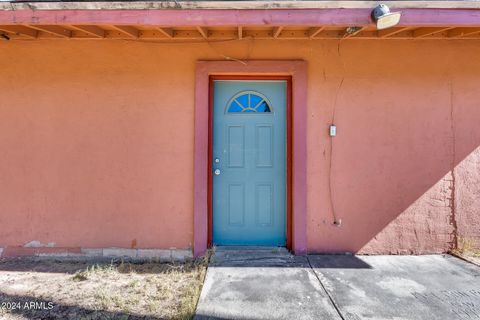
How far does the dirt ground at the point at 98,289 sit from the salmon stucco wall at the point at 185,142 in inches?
15.8

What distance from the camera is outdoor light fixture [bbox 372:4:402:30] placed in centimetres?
345

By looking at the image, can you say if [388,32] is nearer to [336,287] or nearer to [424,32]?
[424,32]

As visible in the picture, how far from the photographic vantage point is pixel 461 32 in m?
4.50

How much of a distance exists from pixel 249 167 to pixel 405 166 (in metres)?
2.16

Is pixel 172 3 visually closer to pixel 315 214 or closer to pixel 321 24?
pixel 321 24

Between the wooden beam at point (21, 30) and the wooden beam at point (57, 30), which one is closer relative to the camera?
the wooden beam at point (57, 30)

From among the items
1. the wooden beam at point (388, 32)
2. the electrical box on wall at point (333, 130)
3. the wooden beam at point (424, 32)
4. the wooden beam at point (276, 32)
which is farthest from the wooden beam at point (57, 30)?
the wooden beam at point (424, 32)

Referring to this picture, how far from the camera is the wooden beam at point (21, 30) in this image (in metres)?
4.30

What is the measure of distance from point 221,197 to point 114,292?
5.97ft

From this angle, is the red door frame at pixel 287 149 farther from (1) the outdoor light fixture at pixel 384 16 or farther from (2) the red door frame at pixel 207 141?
(1) the outdoor light fixture at pixel 384 16

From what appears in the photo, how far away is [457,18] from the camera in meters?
3.69

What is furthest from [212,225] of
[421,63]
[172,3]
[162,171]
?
[421,63]

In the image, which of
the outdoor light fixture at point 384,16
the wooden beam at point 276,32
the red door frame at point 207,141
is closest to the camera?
the outdoor light fixture at point 384,16

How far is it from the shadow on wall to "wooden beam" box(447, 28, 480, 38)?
0.59m
